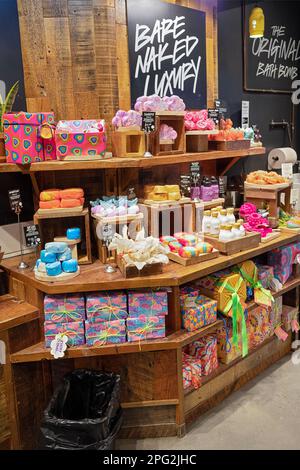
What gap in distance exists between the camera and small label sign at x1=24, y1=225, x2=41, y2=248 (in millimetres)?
2492

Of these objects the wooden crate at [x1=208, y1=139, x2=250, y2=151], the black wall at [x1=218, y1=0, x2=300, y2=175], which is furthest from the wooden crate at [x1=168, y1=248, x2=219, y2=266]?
the black wall at [x1=218, y1=0, x2=300, y2=175]

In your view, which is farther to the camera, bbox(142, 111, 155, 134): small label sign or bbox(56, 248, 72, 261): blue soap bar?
bbox(142, 111, 155, 134): small label sign

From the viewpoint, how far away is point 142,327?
245 cm

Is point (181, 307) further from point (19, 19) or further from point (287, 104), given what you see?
point (287, 104)

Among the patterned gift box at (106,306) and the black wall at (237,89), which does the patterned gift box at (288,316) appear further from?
the patterned gift box at (106,306)

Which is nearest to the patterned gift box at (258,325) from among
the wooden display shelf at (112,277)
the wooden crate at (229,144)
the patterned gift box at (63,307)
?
the wooden display shelf at (112,277)

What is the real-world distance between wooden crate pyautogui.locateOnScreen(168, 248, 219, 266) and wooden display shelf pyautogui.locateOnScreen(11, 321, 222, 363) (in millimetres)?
425

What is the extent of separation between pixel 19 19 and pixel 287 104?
297 cm

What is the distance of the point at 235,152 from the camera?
10.9 ft

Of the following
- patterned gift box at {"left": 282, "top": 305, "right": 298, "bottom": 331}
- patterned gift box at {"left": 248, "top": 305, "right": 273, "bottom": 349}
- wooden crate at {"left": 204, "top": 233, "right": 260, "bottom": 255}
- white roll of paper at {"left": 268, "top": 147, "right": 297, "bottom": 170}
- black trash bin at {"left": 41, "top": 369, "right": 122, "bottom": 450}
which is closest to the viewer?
black trash bin at {"left": 41, "top": 369, "right": 122, "bottom": 450}

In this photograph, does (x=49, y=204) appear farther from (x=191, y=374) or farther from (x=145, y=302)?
(x=191, y=374)

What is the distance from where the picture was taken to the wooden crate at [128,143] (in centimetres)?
271

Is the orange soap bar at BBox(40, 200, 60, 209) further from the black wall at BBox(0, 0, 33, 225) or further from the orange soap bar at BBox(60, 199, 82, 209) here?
the black wall at BBox(0, 0, 33, 225)
